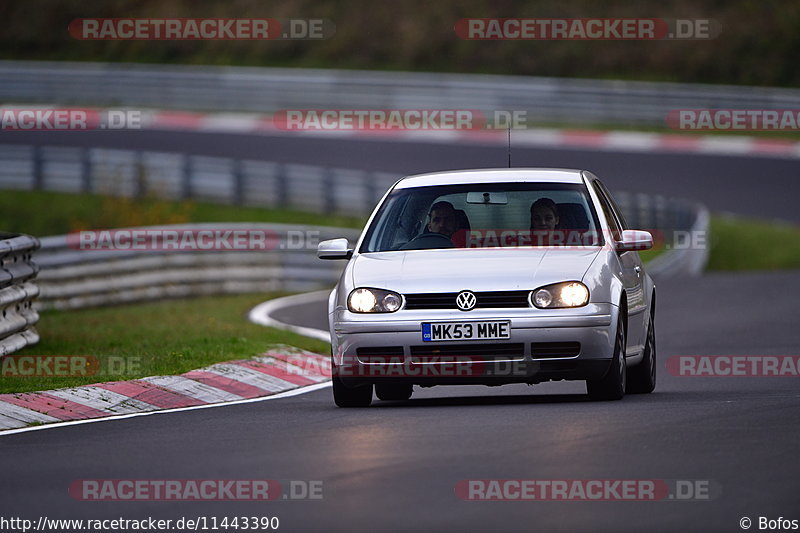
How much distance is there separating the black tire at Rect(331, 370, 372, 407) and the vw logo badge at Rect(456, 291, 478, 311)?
3.17 feet

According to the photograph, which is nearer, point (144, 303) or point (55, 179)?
point (144, 303)

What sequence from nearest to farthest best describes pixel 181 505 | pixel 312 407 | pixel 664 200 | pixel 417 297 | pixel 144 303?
pixel 181 505 < pixel 417 297 < pixel 312 407 < pixel 144 303 < pixel 664 200

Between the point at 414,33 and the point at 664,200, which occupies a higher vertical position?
the point at 414,33

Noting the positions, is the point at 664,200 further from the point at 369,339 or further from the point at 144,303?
the point at 369,339

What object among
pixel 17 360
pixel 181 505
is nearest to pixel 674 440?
pixel 181 505

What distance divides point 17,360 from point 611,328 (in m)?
5.59

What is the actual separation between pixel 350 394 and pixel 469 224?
58.1 inches

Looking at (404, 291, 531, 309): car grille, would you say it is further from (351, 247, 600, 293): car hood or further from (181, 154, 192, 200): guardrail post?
(181, 154, 192, 200): guardrail post

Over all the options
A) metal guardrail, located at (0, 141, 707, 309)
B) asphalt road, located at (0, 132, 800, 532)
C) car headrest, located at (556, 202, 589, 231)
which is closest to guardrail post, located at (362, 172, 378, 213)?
metal guardrail, located at (0, 141, 707, 309)

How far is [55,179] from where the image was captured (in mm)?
33906

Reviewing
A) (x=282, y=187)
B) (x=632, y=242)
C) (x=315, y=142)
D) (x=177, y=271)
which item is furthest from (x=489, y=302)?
(x=315, y=142)

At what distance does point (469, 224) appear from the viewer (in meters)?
12.0

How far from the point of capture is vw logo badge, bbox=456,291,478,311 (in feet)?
35.9
